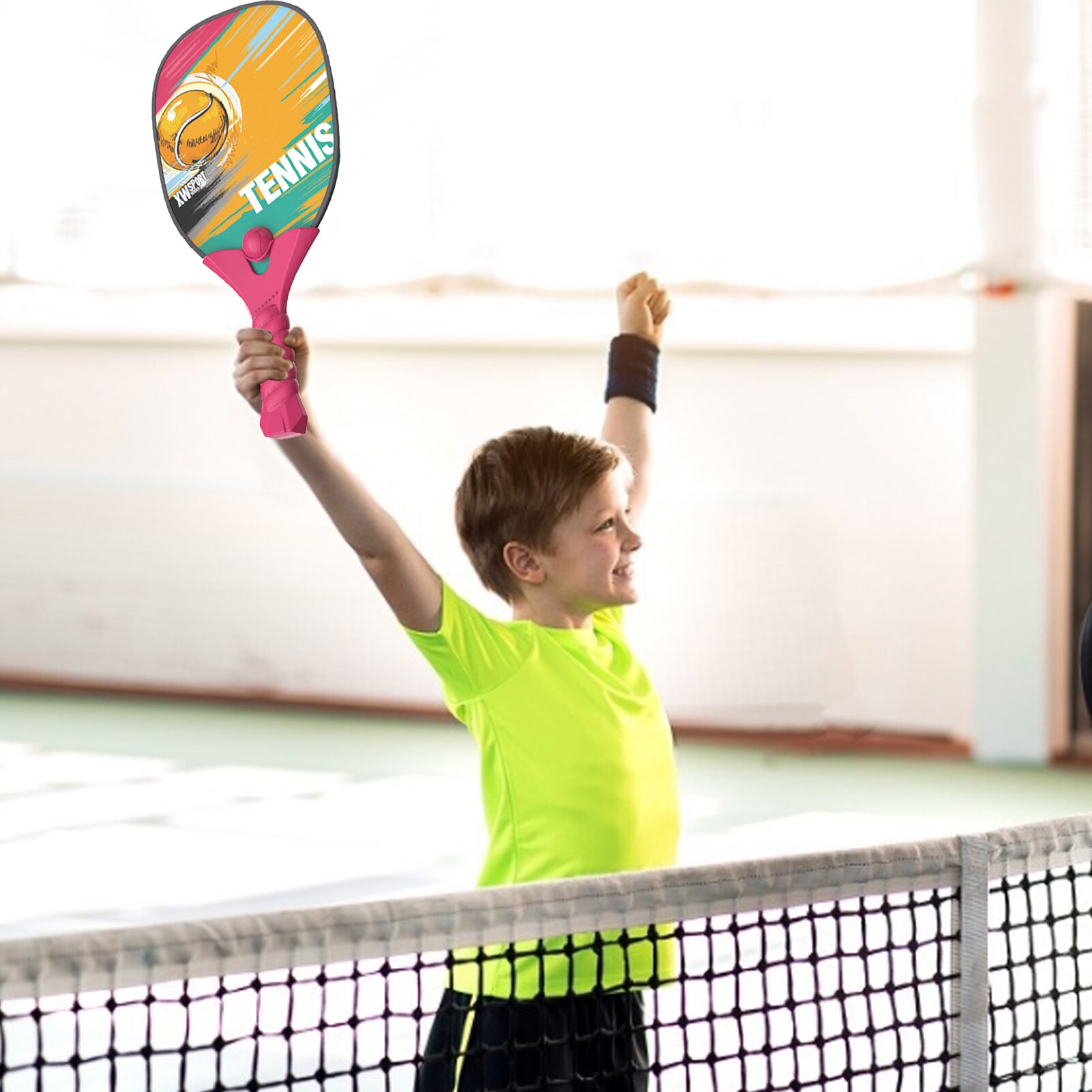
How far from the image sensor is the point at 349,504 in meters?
2.00

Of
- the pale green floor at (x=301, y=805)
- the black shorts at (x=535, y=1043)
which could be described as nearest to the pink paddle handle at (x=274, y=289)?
the black shorts at (x=535, y=1043)

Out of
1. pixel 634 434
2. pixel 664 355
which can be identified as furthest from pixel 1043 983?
pixel 664 355

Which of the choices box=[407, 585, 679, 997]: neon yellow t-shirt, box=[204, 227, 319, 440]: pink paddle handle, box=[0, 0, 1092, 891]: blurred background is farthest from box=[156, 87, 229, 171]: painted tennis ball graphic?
box=[0, 0, 1092, 891]: blurred background

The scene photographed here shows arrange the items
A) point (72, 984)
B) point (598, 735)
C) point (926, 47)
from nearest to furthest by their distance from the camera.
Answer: point (72, 984) < point (598, 735) < point (926, 47)

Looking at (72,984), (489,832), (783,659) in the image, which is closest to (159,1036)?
(489,832)

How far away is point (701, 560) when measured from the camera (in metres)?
7.49

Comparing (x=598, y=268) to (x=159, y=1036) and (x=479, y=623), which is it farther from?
(x=479, y=623)

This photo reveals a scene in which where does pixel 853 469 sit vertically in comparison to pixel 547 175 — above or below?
below

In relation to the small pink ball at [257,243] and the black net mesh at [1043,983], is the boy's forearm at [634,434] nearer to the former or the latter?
the small pink ball at [257,243]

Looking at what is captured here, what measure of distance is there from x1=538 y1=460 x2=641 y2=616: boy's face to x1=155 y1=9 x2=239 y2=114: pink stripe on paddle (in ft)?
2.03

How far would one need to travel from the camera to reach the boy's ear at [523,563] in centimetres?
222

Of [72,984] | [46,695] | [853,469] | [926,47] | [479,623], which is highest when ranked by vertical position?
[926,47]

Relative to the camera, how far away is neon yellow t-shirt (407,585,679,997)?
6.99 ft

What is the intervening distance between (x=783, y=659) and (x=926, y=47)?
2190 millimetres
